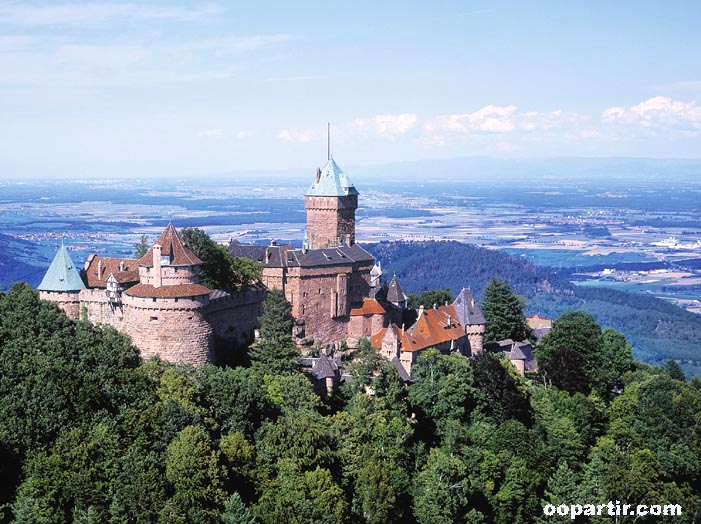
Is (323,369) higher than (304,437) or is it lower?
higher

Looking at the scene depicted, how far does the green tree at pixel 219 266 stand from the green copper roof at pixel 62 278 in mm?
7654

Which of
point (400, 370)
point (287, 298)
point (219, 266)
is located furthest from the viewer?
point (287, 298)

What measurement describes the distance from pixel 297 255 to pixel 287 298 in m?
2.95

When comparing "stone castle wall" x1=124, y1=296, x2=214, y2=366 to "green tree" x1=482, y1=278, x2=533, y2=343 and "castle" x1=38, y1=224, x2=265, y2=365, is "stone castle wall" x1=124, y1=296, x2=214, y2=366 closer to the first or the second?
"castle" x1=38, y1=224, x2=265, y2=365

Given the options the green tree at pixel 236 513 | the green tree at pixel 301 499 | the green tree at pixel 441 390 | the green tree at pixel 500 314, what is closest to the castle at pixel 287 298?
the green tree at pixel 441 390

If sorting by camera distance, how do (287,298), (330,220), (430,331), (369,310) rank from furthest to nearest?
(330,220) < (369,310) < (287,298) < (430,331)

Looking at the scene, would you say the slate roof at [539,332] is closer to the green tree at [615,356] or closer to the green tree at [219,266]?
the green tree at [615,356]

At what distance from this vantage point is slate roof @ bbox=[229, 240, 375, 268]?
64125 mm

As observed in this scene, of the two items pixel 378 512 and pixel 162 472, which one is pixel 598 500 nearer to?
pixel 378 512

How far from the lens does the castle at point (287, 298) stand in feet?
173

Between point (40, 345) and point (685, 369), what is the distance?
338 feet

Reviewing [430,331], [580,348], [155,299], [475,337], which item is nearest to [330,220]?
[475,337]

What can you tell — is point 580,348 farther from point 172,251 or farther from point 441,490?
point 172,251

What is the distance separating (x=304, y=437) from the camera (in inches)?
1812
